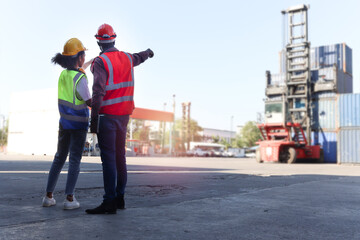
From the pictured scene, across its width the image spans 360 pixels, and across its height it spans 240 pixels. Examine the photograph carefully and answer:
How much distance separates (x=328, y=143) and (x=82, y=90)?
2279 centimetres

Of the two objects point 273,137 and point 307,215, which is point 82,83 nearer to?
point 307,215

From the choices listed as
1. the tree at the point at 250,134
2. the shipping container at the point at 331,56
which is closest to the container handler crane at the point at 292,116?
the shipping container at the point at 331,56

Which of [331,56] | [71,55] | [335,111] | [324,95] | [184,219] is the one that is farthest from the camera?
[331,56]

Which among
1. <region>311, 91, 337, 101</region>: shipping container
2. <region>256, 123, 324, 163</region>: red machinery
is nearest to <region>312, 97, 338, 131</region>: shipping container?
<region>311, 91, 337, 101</region>: shipping container

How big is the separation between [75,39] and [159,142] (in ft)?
186

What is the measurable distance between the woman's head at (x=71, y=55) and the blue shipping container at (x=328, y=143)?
73.9 ft

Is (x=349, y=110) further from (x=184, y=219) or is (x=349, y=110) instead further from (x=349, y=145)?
(x=184, y=219)

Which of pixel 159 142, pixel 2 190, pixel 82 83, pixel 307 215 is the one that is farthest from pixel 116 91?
pixel 159 142

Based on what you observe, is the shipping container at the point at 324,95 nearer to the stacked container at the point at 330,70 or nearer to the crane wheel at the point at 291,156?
the stacked container at the point at 330,70

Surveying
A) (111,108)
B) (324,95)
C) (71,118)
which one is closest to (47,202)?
(71,118)

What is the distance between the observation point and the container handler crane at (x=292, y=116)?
20.3m

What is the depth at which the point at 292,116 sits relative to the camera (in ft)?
75.3

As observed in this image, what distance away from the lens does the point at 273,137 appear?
69.0ft

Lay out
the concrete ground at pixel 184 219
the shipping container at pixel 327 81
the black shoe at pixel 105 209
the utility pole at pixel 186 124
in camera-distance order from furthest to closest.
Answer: the utility pole at pixel 186 124
the shipping container at pixel 327 81
the black shoe at pixel 105 209
the concrete ground at pixel 184 219
